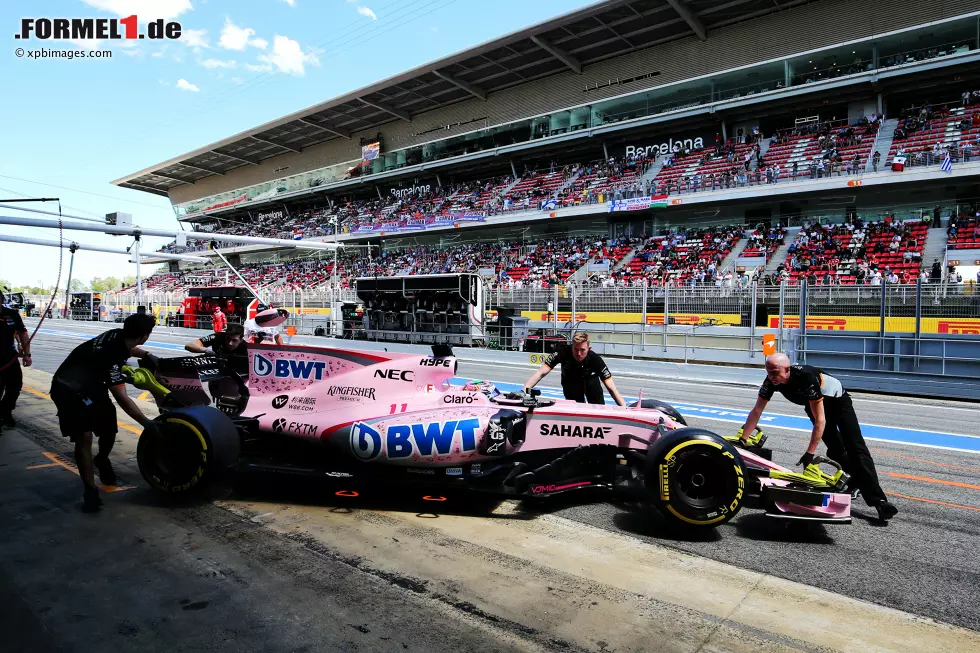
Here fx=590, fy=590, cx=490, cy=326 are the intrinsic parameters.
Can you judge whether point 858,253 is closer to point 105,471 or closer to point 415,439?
point 415,439

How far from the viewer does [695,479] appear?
15.0 feet

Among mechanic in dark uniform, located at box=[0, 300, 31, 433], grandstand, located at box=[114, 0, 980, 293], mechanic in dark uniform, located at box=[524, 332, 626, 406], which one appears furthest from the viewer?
grandstand, located at box=[114, 0, 980, 293]

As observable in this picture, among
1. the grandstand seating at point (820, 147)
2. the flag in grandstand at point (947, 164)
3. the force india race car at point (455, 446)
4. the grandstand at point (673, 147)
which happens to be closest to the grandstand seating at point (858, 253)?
the grandstand at point (673, 147)

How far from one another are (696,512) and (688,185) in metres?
29.3

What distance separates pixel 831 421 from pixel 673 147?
3341 cm

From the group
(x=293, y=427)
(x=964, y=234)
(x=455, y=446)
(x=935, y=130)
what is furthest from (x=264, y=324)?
(x=935, y=130)

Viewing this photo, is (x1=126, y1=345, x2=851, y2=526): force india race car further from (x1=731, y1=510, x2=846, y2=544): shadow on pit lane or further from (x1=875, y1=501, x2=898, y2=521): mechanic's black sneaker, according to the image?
(x1=875, y1=501, x2=898, y2=521): mechanic's black sneaker

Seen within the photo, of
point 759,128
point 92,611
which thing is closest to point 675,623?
point 92,611

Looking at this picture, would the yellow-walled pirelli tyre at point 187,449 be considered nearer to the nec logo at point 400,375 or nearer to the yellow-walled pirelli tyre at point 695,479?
the nec logo at point 400,375

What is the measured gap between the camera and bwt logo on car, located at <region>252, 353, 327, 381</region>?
5.93 m

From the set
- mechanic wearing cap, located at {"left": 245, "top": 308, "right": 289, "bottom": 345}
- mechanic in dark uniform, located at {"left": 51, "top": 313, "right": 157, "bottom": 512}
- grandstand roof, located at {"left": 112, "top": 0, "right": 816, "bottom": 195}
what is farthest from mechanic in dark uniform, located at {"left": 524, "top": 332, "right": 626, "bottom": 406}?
grandstand roof, located at {"left": 112, "top": 0, "right": 816, "bottom": 195}

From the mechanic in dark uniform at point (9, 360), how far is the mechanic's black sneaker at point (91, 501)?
12.9 feet

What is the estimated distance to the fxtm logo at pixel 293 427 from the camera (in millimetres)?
5523

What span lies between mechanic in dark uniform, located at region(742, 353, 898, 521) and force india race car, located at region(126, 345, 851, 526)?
0.50 m
